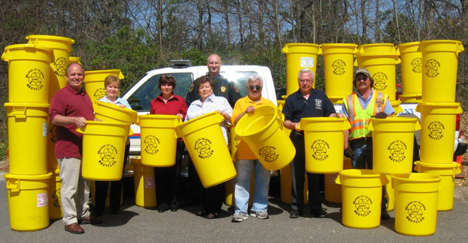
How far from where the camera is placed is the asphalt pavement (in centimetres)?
530

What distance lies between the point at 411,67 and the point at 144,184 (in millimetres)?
3881

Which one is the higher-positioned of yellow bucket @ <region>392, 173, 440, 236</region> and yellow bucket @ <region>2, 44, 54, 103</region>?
yellow bucket @ <region>2, 44, 54, 103</region>

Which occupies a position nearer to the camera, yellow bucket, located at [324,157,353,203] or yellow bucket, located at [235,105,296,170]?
yellow bucket, located at [235,105,296,170]

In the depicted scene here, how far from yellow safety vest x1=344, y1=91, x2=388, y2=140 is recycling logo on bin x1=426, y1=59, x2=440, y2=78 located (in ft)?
2.23

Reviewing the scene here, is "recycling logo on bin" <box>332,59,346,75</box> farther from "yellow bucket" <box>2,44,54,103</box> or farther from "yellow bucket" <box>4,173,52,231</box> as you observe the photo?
"yellow bucket" <box>4,173,52,231</box>

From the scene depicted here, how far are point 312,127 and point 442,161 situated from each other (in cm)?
188

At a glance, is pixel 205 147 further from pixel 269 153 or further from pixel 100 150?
pixel 100 150

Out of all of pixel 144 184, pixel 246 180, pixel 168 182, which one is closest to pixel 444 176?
pixel 246 180

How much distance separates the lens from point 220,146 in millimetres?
5559

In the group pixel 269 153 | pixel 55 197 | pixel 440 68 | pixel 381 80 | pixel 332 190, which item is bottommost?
pixel 332 190

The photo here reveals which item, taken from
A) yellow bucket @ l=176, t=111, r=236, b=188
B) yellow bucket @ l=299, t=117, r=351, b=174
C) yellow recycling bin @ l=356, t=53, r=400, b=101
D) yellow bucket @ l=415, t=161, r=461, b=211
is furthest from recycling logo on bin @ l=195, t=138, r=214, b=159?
yellow bucket @ l=415, t=161, r=461, b=211

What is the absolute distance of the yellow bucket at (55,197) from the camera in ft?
19.3

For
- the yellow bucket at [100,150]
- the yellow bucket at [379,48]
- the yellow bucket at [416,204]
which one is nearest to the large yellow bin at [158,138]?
the yellow bucket at [100,150]

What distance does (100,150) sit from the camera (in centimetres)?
520
